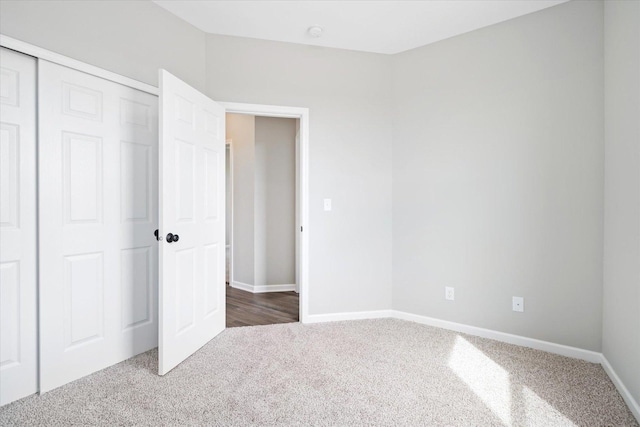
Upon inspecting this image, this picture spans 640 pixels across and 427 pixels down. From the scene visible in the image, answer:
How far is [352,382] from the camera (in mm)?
2012

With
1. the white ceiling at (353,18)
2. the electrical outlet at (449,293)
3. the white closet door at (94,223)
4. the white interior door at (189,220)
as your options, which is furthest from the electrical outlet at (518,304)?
the white closet door at (94,223)

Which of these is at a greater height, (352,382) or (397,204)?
(397,204)

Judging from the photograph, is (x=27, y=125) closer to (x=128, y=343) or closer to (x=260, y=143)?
(x=128, y=343)

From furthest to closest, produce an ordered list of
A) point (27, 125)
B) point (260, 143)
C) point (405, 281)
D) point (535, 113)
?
point (260, 143), point (405, 281), point (535, 113), point (27, 125)

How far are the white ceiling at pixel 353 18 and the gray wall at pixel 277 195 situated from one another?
150cm

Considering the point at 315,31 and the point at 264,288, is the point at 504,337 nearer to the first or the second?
the point at 264,288

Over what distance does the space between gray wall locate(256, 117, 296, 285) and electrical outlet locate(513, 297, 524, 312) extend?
262 cm

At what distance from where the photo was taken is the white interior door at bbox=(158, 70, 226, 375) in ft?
6.96

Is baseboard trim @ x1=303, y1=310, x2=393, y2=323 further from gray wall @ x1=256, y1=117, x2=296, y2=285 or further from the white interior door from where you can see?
gray wall @ x1=256, y1=117, x2=296, y2=285

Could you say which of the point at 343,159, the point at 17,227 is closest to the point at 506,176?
the point at 343,159

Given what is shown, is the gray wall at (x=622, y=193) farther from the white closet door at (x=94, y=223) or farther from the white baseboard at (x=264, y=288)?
the white baseboard at (x=264, y=288)

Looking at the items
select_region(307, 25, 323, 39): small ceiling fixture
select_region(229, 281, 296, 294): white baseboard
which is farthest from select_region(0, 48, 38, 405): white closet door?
select_region(229, 281, 296, 294): white baseboard

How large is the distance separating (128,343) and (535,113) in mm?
3401

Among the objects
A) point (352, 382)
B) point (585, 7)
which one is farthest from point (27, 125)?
point (585, 7)
